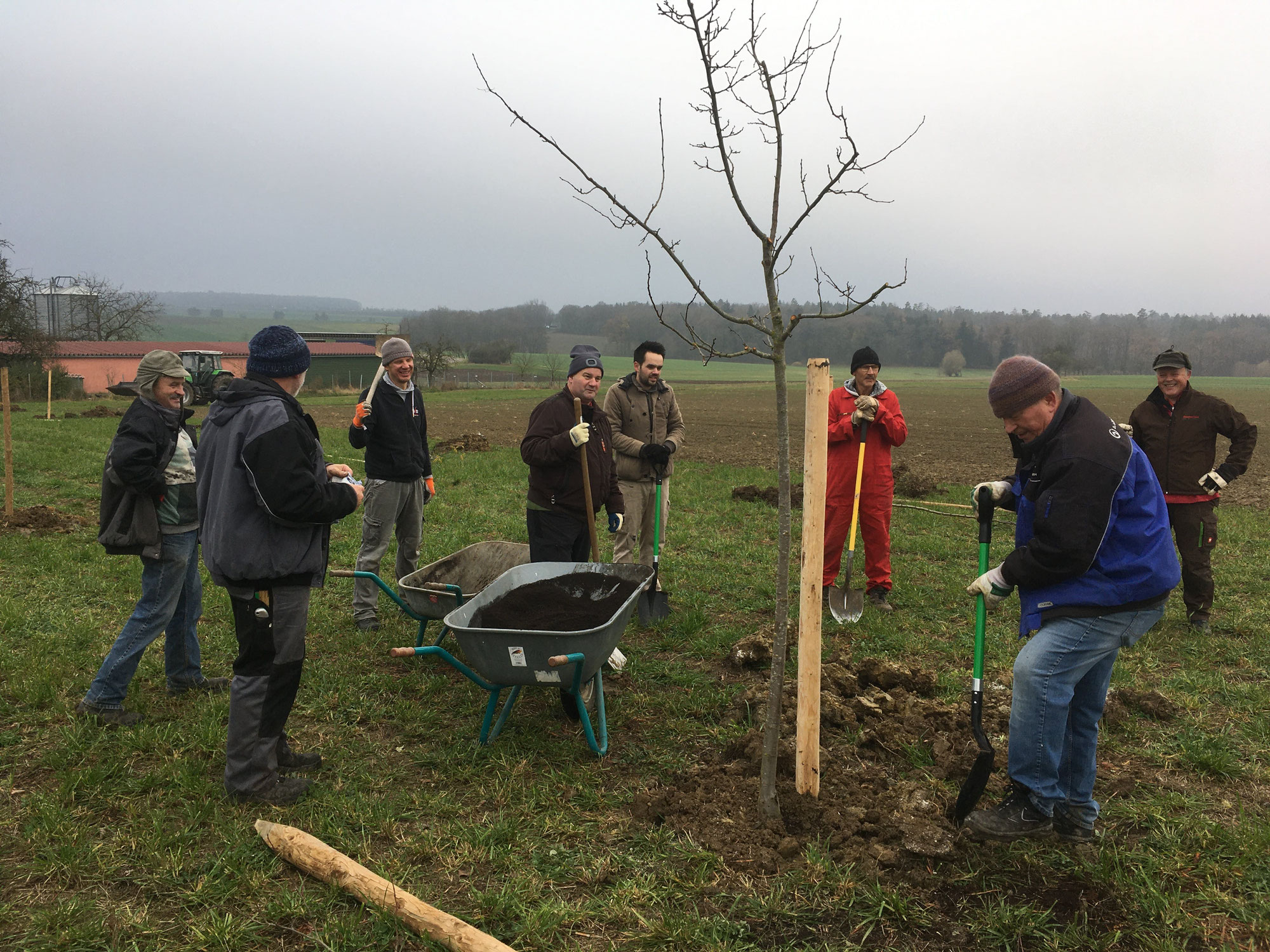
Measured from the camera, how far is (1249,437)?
645 cm

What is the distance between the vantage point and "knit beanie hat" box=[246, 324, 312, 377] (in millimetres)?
3625

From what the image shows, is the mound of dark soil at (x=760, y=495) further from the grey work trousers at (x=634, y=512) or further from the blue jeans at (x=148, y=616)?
the blue jeans at (x=148, y=616)

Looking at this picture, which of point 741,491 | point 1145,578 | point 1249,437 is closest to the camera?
point 1145,578

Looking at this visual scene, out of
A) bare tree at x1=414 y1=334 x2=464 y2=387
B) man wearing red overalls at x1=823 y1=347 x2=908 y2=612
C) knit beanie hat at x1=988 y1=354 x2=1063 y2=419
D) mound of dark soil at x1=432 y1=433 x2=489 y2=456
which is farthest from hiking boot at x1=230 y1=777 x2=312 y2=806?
bare tree at x1=414 y1=334 x2=464 y2=387

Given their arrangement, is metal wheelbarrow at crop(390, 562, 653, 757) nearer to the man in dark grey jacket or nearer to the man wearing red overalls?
the man in dark grey jacket

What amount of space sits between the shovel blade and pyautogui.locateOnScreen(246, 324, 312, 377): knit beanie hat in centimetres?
329

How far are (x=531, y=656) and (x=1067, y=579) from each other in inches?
91.5

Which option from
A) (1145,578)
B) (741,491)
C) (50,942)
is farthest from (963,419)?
(50,942)

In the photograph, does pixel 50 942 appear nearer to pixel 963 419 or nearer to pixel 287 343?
pixel 287 343

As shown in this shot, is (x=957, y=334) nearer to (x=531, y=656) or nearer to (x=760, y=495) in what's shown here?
(x=760, y=495)

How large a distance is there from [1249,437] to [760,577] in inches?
163

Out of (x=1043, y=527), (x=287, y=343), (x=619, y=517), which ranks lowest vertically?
(x=619, y=517)

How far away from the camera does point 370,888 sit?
9.69 ft

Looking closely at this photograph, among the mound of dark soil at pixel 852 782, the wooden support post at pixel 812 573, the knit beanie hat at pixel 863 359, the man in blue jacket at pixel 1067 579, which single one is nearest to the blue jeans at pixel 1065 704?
the man in blue jacket at pixel 1067 579
